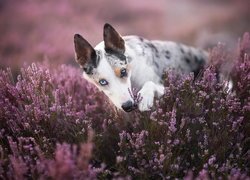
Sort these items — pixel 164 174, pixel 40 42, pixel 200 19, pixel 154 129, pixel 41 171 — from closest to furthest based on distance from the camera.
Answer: pixel 41 171, pixel 164 174, pixel 154 129, pixel 40 42, pixel 200 19

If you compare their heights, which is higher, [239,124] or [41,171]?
[239,124]

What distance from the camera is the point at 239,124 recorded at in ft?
12.8

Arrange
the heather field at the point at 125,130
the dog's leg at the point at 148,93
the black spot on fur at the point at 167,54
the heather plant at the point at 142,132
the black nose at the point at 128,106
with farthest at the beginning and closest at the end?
the black spot on fur at the point at 167,54, the dog's leg at the point at 148,93, the black nose at the point at 128,106, the heather plant at the point at 142,132, the heather field at the point at 125,130

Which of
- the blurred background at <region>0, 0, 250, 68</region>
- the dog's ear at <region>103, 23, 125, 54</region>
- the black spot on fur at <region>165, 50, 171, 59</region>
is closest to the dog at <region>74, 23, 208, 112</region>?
the dog's ear at <region>103, 23, 125, 54</region>

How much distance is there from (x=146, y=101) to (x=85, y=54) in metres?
0.82

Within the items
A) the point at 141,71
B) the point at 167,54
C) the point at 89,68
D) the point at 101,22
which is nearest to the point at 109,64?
the point at 89,68

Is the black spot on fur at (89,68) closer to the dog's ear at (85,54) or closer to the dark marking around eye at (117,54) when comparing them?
the dog's ear at (85,54)

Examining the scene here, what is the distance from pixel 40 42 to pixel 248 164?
7.91m

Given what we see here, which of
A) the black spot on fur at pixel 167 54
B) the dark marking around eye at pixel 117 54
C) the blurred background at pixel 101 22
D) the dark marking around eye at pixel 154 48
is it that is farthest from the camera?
the blurred background at pixel 101 22

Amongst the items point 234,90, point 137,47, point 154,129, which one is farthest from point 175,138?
point 137,47

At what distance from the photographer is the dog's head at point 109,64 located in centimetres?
441

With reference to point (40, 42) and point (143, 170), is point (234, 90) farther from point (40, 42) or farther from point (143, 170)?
point (40, 42)

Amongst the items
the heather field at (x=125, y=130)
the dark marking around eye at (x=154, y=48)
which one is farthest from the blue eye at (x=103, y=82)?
the dark marking around eye at (x=154, y=48)

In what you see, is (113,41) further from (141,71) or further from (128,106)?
(128,106)
